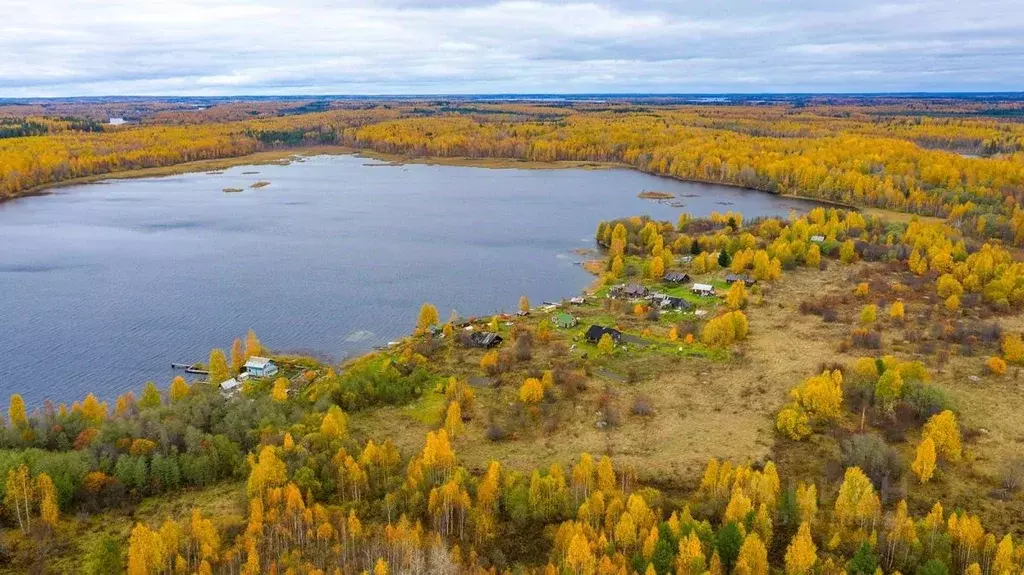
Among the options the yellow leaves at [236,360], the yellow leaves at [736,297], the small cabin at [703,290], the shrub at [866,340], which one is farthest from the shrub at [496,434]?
the small cabin at [703,290]

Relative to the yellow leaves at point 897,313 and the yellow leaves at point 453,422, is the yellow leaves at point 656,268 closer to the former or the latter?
the yellow leaves at point 897,313

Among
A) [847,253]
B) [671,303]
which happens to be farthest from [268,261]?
[847,253]

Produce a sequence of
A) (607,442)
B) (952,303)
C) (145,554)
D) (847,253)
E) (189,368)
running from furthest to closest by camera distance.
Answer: (847,253) → (952,303) → (189,368) → (607,442) → (145,554)

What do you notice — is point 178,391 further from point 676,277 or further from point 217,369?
point 676,277

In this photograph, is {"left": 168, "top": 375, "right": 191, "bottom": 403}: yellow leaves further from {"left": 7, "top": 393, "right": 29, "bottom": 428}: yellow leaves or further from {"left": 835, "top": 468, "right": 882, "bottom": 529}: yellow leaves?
{"left": 835, "top": 468, "right": 882, "bottom": 529}: yellow leaves

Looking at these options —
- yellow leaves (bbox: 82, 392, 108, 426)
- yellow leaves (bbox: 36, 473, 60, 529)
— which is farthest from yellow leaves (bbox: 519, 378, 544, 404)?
yellow leaves (bbox: 36, 473, 60, 529)

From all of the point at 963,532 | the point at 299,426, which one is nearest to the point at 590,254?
the point at 299,426
